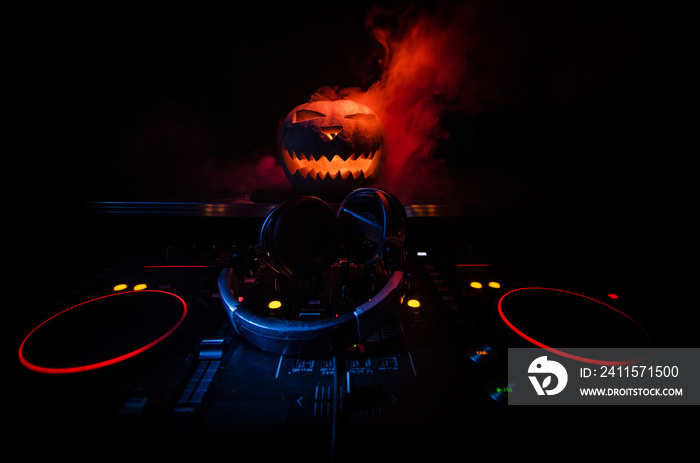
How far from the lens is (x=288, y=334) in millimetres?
679

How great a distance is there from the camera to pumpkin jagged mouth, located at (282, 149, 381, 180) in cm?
129

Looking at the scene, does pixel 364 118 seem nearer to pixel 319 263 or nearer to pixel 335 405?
pixel 319 263

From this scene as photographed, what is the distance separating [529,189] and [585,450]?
110 centimetres

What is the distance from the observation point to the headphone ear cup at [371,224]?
828 millimetres

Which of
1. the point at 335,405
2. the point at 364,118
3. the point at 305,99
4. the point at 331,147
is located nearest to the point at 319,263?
the point at 335,405

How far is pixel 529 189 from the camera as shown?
1436 mm

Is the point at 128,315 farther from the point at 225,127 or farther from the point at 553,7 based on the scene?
the point at 553,7

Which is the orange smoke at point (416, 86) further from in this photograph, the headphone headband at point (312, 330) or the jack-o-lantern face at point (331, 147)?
the headphone headband at point (312, 330)

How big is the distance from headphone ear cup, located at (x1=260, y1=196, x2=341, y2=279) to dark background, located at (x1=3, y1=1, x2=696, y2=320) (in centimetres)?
55

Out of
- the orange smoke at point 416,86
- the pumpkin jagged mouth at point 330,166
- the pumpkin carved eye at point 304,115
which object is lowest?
the pumpkin jagged mouth at point 330,166

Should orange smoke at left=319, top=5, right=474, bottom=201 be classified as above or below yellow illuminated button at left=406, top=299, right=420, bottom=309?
above

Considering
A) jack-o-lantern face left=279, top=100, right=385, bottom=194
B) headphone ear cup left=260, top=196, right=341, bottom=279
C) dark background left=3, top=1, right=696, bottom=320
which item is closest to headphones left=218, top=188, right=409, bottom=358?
headphone ear cup left=260, top=196, right=341, bottom=279

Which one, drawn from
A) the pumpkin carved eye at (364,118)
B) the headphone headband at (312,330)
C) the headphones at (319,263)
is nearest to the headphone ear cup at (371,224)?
the headphones at (319,263)

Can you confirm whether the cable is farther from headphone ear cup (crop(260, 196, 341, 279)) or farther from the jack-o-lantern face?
A: the jack-o-lantern face
